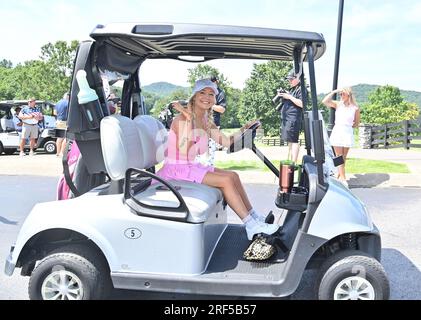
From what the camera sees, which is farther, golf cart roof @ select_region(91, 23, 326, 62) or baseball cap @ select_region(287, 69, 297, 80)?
baseball cap @ select_region(287, 69, 297, 80)

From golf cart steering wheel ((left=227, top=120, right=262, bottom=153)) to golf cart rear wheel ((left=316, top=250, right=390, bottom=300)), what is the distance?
1.07 metres

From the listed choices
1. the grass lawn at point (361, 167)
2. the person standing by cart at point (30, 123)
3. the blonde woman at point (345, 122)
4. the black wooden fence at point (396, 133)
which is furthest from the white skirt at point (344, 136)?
the black wooden fence at point (396, 133)

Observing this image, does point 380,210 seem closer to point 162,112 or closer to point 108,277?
point 162,112

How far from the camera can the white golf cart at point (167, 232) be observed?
281 centimetres

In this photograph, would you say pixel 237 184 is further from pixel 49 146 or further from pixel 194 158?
pixel 49 146

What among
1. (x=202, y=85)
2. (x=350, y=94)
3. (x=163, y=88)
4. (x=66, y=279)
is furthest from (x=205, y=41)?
(x=350, y=94)

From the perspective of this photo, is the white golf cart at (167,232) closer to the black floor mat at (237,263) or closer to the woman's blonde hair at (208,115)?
the black floor mat at (237,263)

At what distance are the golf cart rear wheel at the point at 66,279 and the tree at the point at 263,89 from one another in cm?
149

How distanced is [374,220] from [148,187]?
3480 mm

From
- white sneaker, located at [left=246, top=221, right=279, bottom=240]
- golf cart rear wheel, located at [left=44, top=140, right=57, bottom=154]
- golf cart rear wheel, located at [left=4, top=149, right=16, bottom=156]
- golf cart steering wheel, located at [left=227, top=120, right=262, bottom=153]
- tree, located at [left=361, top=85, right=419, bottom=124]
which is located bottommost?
tree, located at [left=361, top=85, right=419, bottom=124]

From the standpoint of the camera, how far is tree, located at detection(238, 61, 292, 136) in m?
3.57

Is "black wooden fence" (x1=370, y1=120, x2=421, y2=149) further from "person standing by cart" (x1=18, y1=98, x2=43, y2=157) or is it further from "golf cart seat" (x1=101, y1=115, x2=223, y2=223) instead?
"golf cart seat" (x1=101, y1=115, x2=223, y2=223)

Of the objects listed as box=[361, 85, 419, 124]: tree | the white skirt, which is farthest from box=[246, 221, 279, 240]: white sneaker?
box=[361, 85, 419, 124]: tree

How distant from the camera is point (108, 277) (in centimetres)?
302
